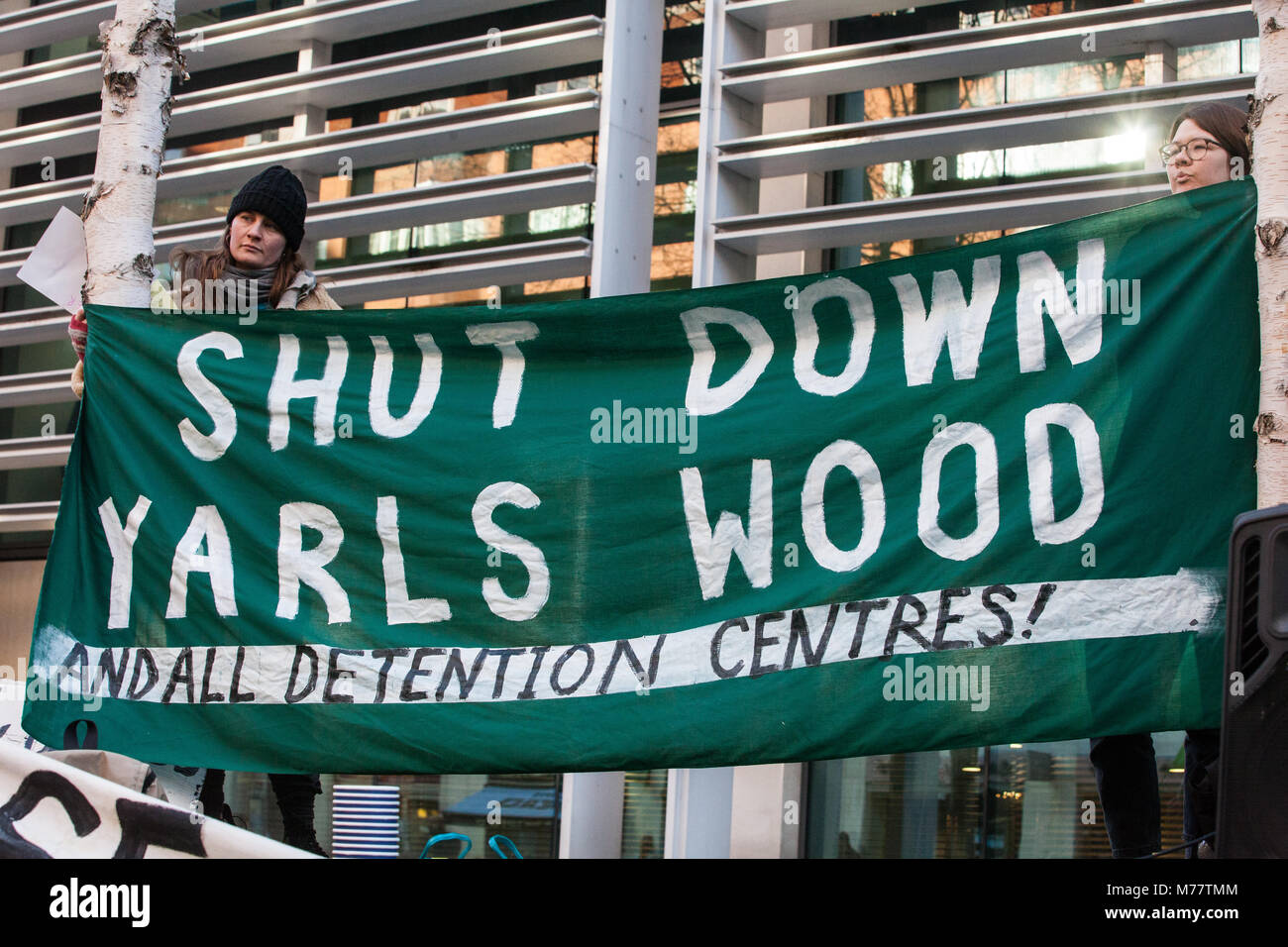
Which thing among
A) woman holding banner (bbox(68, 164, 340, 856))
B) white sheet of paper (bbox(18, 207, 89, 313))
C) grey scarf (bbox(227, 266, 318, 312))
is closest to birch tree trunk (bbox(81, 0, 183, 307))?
white sheet of paper (bbox(18, 207, 89, 313))

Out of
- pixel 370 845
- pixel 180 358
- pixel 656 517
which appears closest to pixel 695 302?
pixel 656 517

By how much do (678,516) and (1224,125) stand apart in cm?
194

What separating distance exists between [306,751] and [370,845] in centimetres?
302

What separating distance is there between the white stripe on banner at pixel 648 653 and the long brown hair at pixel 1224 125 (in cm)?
131

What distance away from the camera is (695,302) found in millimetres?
4688

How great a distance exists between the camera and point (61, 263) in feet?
18.0

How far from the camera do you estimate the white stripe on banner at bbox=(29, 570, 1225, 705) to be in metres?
3.97

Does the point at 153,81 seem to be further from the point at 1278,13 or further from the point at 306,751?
the point at 1278,13

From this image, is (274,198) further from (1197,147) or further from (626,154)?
(1197,147)

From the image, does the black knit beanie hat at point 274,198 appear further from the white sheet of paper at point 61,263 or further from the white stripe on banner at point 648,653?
the white stripe on banner at point 648,653

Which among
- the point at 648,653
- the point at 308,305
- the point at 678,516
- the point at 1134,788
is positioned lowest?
the point at 1134,788

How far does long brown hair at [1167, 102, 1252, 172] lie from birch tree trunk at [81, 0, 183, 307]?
358 cm

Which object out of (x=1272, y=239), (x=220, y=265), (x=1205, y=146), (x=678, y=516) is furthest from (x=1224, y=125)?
(x=220, y=265)

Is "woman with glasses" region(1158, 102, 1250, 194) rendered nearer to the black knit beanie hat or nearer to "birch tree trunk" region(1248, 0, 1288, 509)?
"birch tree trunk" region(1248, 0, 1288, 509)
